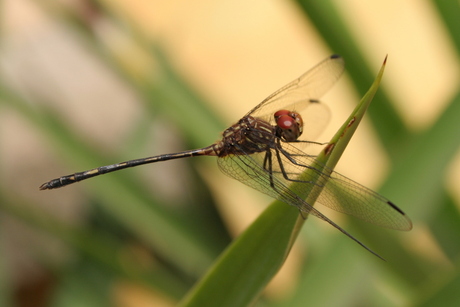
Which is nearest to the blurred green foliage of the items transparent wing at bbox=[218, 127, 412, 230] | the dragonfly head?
transparent wing at bbox=[218, 127, 412, 230]

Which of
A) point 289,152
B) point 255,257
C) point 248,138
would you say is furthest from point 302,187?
point 248,138

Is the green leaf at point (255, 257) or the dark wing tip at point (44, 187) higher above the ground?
the green leaf at point (255, 257)

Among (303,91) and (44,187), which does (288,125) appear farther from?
(44,187)

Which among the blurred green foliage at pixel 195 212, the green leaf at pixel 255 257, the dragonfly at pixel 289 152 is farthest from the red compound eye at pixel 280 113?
the green leaf at pixel 255 257

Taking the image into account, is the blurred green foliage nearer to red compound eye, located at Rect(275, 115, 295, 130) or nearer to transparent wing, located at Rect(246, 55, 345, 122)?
transparent wing, located at Rect(246, 55, 345, 122)

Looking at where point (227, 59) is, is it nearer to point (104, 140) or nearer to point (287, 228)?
point (104, 140)

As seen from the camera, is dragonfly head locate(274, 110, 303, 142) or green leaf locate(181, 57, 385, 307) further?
dragonfly head locate(274, 110, 303, 142)

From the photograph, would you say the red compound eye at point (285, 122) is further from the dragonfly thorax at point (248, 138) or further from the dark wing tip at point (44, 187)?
the dark wing tip at point (44, 187)
